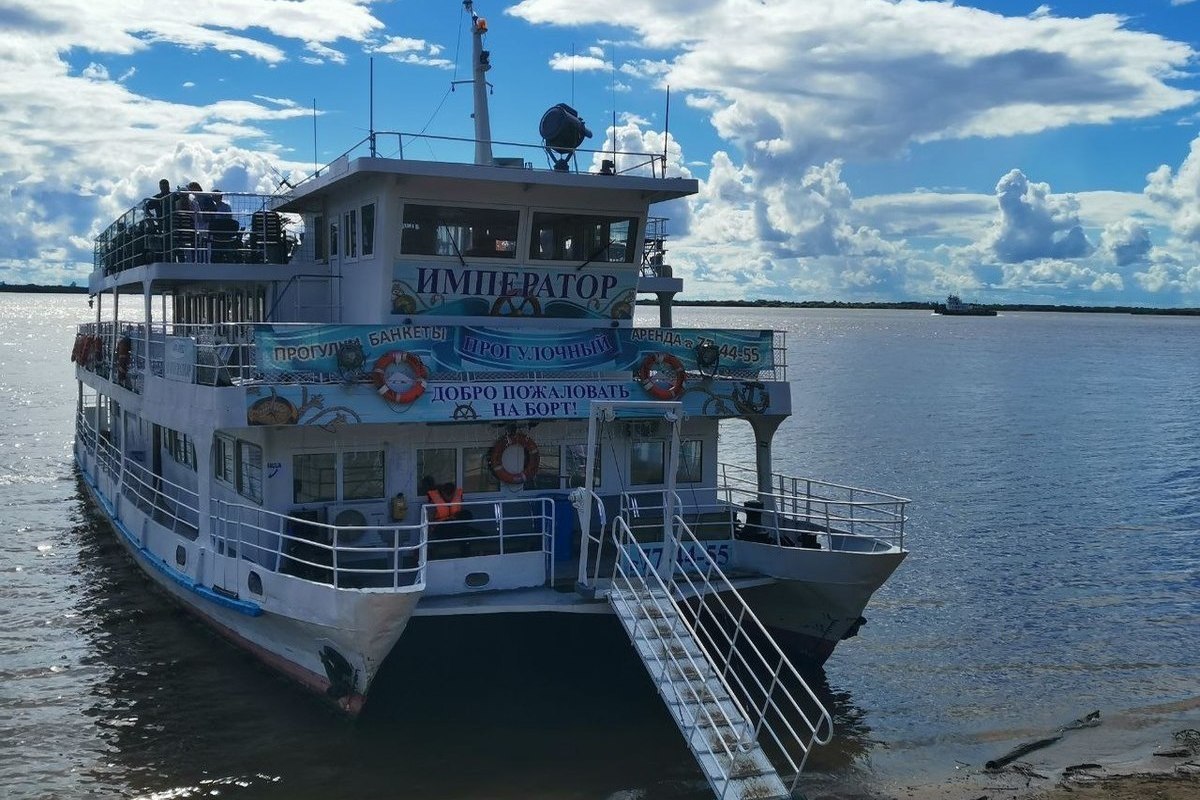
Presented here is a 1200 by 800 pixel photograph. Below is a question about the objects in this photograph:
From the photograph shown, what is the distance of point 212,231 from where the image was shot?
18.3 metres

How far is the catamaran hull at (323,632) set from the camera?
11.8 metres

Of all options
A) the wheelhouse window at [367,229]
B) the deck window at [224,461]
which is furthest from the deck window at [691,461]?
the deck window at [224,461]

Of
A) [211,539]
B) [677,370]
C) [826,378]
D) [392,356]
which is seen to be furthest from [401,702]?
[826,378]

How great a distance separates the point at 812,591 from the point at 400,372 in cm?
576

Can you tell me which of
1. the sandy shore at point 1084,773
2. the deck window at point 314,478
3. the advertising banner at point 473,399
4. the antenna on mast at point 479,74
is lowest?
the sandy shore at point 1084,773

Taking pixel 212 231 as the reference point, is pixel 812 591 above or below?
below

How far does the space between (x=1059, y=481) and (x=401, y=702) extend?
83.5ft

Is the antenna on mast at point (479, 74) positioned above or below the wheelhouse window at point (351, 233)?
above

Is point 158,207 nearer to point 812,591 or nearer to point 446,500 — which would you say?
point 446,500

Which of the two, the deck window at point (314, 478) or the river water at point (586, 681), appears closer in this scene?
the river water at point (586, 681)

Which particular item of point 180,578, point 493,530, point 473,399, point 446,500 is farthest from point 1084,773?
point 180,578

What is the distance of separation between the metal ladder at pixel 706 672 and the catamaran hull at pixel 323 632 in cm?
257

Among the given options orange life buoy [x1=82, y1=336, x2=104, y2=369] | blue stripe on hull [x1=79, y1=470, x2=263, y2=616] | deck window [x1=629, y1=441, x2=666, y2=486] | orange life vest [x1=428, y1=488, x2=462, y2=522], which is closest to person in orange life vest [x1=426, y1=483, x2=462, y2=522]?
orange life vest [x1=428, y1=488, x2=462, y2=522]

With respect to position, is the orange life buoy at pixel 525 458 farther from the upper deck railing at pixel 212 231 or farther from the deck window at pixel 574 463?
the upper deck railing at pixel 212 231
